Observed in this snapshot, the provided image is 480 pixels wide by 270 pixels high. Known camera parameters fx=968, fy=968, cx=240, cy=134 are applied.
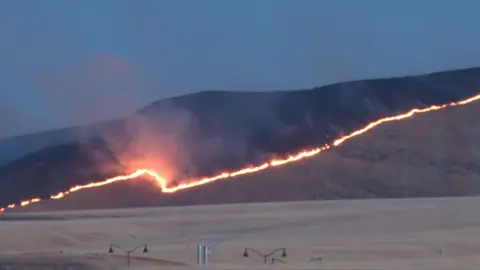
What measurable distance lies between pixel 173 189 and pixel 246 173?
193 inches

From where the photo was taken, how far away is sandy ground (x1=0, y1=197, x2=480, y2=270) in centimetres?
3067

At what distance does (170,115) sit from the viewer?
69375 millimetres

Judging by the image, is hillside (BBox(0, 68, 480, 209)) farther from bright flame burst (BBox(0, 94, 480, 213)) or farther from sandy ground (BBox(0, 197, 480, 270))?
sandy ground (BBox(0, 197, 480, 270))

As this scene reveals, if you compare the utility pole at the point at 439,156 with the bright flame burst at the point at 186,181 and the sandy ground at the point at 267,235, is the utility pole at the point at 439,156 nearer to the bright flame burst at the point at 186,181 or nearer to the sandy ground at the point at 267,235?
the sandy ground at the point at 267,235

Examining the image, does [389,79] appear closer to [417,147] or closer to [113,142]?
[417,147]

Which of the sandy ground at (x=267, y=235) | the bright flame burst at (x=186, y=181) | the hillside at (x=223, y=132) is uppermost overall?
the hillside at (x=223, y=132)

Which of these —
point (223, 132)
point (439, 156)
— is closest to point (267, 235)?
point (223, 132)

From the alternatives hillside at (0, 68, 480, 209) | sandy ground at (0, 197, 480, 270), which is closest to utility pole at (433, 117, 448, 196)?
hillside at (0, 68, 480, 209)

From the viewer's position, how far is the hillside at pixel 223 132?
60.9 meters

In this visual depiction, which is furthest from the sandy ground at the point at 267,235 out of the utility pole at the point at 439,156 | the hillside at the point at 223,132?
the utility pole at the point at 439,156

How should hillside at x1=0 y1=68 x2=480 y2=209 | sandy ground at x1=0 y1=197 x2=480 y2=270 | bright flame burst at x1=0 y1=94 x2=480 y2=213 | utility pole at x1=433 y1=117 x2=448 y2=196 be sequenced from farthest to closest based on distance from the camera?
utility pole at x1=433 y1=117 x2=448 y2=196, hillside at x1=0 y1=68 x2=480 y2=209, bright flame burst at x1=0 y1=94 x2=480 y2=213, sandy ground at x1=0 y1=197 x2=480 y2=270

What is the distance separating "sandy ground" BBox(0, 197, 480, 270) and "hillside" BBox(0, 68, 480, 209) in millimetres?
4241

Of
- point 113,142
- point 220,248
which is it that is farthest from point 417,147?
point 220,248

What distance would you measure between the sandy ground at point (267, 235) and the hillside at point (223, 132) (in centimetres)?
424
